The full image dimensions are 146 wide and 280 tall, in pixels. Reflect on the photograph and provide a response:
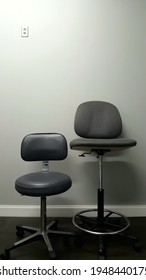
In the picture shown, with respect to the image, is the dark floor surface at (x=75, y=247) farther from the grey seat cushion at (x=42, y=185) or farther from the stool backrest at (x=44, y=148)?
the stool backrest at (x=44, y=148)

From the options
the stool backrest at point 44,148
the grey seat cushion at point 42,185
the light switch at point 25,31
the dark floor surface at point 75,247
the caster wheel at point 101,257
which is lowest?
the dark floor surface at point 75,247

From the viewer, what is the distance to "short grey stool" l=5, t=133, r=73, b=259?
1516mm

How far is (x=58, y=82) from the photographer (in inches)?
85.9

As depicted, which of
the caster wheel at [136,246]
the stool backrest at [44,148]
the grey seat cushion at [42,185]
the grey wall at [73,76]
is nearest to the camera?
the grey seat cushion at [42,185]

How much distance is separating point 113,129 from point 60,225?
1.01 meters

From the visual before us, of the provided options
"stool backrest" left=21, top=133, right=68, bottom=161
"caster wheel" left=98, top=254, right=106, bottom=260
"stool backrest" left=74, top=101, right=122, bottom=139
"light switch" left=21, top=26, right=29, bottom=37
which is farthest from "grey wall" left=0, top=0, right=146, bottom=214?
"caster wheel" left=98, top=254, right=106, bottom=260

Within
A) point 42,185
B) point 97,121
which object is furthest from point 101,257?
point 97,121

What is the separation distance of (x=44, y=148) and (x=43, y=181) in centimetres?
39

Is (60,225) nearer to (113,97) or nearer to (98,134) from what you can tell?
(98,134)

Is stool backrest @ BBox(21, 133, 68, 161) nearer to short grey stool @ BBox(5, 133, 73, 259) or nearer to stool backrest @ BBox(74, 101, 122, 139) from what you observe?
short grey stool @ BBox(5, 133, 73, 259)

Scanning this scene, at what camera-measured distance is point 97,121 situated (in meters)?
1.98

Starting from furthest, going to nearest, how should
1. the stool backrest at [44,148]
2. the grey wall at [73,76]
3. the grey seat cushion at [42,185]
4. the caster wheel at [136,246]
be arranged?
the grey wall at [73,76]
the stool backrest at [44,148]
the caster wheel at [136,246]
the grey seat cushion at [42,185]

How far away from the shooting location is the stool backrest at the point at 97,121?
193 centimetres

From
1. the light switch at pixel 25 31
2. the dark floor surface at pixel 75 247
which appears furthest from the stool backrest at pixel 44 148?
the light switch at pixel 25 31
